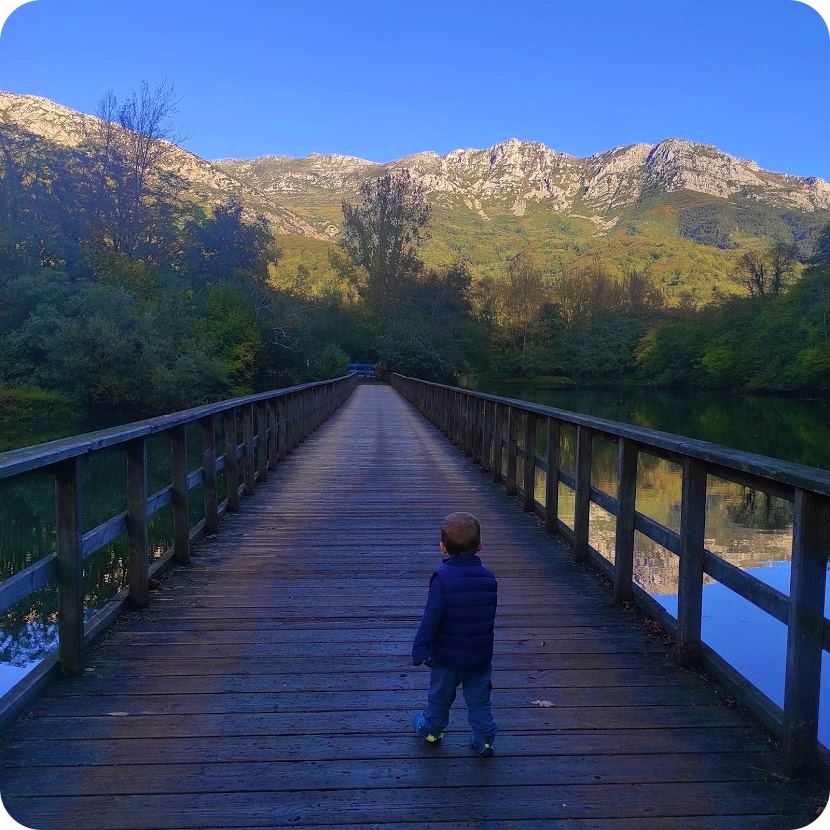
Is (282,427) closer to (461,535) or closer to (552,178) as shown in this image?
(461,535)

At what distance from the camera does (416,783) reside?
7.48 ft

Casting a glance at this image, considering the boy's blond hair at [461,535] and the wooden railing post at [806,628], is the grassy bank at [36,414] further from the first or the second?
the wooden railing post at [806,628]

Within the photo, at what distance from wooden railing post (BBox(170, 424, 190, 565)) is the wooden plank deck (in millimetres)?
246

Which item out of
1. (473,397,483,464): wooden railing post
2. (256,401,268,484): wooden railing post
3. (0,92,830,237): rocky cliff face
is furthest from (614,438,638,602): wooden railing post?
(0,92,830,237): rocky cliff face

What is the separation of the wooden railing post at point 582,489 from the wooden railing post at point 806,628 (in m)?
2.53

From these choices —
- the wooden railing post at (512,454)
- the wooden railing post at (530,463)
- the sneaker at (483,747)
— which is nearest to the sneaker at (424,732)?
the sneaker at (483,747)

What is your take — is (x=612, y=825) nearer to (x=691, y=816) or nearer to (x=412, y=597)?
(x=691, y=816)

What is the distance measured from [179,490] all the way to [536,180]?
170305 millimetres

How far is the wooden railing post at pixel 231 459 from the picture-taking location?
637 cm

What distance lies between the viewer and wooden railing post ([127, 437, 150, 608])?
3781 millimetres

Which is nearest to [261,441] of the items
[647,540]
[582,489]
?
[582,489]

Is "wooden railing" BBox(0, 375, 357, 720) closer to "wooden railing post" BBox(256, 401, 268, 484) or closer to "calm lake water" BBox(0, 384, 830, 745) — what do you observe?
"calm lake water" BBox(0, 384, 830, 745)

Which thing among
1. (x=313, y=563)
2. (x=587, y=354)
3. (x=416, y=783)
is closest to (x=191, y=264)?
(x=587, y=354)

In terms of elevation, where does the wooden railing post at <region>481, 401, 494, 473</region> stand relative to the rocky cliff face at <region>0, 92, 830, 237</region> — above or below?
below
